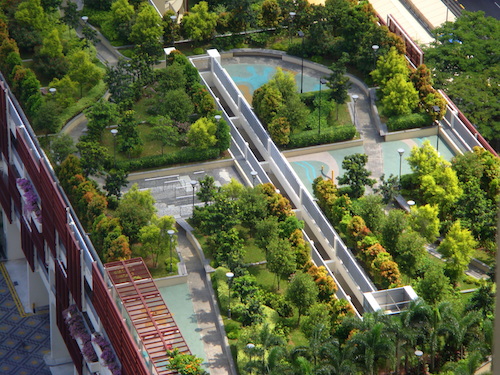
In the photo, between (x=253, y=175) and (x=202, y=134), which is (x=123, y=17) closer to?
(x=202, y=134)

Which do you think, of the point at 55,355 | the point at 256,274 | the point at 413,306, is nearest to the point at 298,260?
the point at 256,274

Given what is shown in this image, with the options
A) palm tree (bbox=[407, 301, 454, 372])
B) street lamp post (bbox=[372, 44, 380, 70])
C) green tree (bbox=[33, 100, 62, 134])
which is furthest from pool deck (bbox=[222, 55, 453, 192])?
palm tree (bbox=[407, 301, 454, 372])

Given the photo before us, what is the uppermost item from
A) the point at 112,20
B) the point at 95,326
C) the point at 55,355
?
the point at 112,20

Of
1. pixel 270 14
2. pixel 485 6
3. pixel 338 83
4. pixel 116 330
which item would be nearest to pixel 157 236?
pixel 116 330

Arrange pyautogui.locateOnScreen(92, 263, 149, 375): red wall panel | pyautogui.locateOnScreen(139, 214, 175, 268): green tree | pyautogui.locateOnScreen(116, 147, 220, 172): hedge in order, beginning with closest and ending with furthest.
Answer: pyautogui.locateOnScreen(92, 263, 149, 375): red wall panel < pyautogui.locateOnScreen(139, 214, 175, 268): green tree < pyautogui.locateOnScreen(116, 147, 220, 172): hedge

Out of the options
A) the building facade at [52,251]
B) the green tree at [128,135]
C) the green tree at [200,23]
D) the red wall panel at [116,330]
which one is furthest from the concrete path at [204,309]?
the green tree at [200,23]

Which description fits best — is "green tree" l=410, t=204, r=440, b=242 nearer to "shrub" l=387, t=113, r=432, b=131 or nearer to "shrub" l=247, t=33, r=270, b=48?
"shrub" l=387, t=113, r=432, b=131

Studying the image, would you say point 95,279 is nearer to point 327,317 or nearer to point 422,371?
point 327,317
